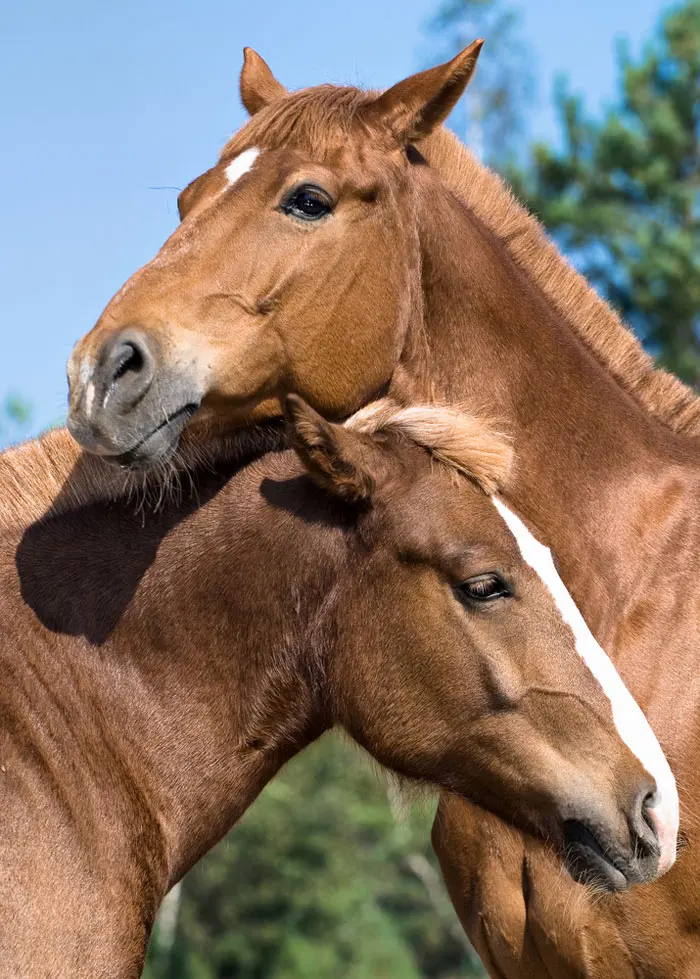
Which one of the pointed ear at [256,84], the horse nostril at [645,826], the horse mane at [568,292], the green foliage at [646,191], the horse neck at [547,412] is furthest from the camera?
the green foliage at [646,191]

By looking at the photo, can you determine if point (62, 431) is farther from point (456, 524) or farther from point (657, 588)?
point (657, 588)

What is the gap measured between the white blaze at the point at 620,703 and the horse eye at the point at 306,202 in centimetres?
138

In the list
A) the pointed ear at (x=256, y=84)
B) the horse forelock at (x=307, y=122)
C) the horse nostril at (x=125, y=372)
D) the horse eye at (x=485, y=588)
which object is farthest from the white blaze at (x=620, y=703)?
the pointed ear at (x=256, y=84)

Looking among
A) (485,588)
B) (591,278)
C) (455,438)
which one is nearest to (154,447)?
(455,438)

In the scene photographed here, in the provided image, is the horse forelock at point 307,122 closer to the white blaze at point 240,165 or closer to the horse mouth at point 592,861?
the white blaze at point 240,165

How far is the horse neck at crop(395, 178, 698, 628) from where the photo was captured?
4.82m

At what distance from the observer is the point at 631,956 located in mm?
4492

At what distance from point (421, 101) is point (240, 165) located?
76 centimetres

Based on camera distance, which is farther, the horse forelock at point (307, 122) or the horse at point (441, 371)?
the horse forelock at point (307, 122)

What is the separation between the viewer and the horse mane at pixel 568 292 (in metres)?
5.26

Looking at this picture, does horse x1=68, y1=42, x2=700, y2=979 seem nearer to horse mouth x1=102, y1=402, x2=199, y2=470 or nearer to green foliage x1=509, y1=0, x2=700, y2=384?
horse mouth x1=102, y1=402, x2=199, y2=470

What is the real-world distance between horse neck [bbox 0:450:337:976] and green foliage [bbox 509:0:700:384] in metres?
22.7

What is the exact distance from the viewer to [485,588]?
4.17 meters

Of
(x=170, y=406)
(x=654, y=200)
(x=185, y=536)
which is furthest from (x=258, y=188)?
(x=654, y=200)
